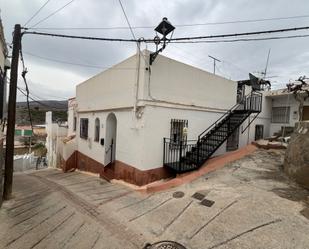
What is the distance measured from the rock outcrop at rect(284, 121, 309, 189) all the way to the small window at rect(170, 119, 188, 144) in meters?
3.90

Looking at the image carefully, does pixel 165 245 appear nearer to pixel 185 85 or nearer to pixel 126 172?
pixel 126 172

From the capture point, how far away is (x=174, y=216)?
532 cm

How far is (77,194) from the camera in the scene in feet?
23.9

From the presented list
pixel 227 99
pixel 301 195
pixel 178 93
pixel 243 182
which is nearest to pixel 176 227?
pixel 243 182

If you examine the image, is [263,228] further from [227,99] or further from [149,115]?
[227,99]

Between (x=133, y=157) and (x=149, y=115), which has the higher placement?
(x=149, y=115)

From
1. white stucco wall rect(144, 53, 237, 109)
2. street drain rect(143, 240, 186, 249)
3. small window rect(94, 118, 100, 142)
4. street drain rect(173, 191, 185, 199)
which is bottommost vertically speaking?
street drain rect(143, 240, 186, 249)

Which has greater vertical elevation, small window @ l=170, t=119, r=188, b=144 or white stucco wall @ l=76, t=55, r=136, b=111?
white stucco wall @ l=76, t=55, r=136, b=111

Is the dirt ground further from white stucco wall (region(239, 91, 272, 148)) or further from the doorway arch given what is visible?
white stucco wall (region(239, 91, 272, 148))

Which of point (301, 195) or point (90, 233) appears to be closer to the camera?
point (90, 233)

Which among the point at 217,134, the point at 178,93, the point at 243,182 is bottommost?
the point at 243,182

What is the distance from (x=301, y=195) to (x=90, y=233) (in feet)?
17.9

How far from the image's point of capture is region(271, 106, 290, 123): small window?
15408mm

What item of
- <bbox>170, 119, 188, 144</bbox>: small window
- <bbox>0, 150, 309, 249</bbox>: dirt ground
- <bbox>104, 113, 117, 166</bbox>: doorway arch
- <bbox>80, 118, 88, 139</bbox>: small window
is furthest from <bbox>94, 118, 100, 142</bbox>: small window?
<bbox>170, 119, 188, 144</bbox>: small window
